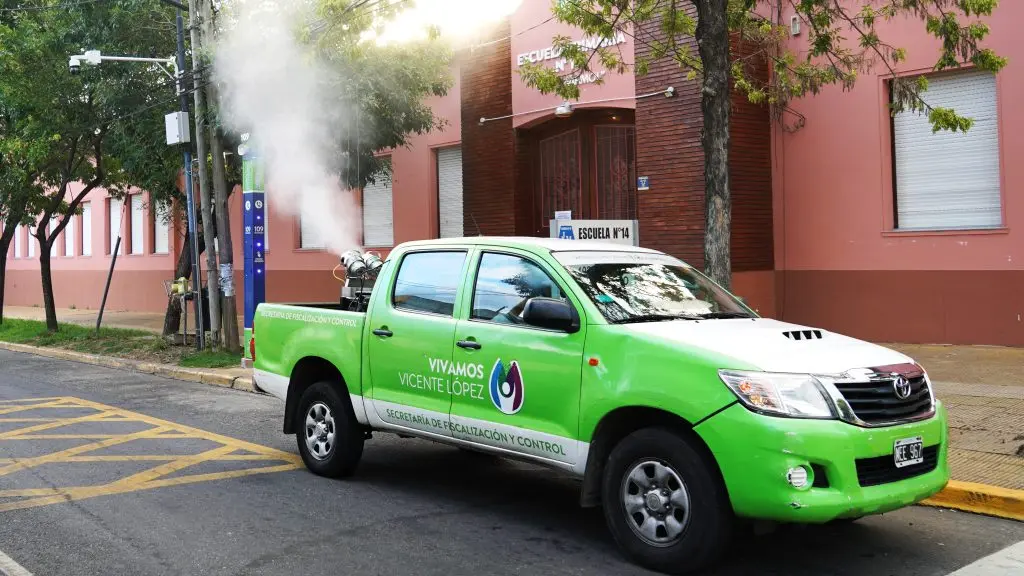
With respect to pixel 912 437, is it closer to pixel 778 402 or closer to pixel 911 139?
pixel 778 402

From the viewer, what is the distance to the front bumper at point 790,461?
13.9 feet

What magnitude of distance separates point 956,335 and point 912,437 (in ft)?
30.2

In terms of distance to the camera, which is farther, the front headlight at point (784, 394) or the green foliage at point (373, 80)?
the green foliage at point (373, 80)

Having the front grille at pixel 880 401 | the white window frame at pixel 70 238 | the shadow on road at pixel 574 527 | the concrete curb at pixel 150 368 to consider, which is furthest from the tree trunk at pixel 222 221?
the white window frame at pixel 70 238

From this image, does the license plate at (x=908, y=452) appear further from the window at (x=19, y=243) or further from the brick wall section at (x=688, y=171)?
the window at (x=19, y=243)

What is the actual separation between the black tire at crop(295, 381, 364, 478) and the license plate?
375 cm

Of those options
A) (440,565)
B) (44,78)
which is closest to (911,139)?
(440,565)

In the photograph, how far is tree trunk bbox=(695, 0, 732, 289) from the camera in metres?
8.51

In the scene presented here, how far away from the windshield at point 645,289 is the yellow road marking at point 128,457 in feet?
10.6

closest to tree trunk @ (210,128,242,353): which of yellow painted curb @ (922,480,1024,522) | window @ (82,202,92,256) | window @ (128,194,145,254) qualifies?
yellow painted curb @ (922,480,1024,522)

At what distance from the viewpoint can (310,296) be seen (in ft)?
70.7

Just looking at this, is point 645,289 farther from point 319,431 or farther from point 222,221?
point 222,221

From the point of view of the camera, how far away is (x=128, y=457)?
7617mm

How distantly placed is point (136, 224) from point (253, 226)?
17733mm
